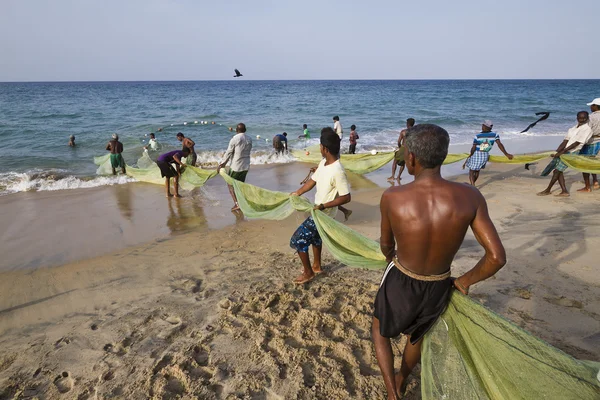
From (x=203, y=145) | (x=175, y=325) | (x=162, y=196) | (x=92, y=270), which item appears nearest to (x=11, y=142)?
(x=203, y=145)

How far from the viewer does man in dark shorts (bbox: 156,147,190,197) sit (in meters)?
7.16

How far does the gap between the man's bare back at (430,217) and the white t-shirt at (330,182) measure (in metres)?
1.42

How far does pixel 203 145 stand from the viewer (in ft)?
50.5

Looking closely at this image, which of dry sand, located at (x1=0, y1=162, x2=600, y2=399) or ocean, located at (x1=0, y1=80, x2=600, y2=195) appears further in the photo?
ocean, located at (x1=0, y1=80, x2=600, y2=195)

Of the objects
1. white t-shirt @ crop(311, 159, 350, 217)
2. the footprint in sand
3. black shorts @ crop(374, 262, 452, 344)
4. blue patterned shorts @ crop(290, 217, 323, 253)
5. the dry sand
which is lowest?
the footprint in sand

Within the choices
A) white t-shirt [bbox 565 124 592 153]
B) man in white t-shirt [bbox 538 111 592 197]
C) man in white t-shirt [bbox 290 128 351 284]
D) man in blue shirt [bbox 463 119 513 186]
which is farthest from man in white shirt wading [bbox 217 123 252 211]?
white t-shirt [bbox 565 124 592 153]

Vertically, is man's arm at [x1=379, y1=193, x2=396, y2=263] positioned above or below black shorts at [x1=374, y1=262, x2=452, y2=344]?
above

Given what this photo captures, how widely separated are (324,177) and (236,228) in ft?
9.08

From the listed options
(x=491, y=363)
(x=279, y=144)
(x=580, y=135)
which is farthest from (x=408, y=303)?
(x=279, y=144)

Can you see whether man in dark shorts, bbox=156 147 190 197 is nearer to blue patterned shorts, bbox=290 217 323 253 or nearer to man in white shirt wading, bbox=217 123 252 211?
man in white shirt wading, bbox=217 123 252 211

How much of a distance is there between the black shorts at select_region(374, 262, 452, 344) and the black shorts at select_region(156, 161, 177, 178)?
6.13 m

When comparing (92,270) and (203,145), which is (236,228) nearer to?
(92,270)

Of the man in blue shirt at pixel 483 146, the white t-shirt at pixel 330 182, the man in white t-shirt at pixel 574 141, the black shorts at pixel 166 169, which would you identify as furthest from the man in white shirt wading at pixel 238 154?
the man in white t-shirt at pixel 574 141

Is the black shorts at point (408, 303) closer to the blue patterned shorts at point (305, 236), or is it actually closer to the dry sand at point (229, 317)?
the dry sand at point (229, 317)
